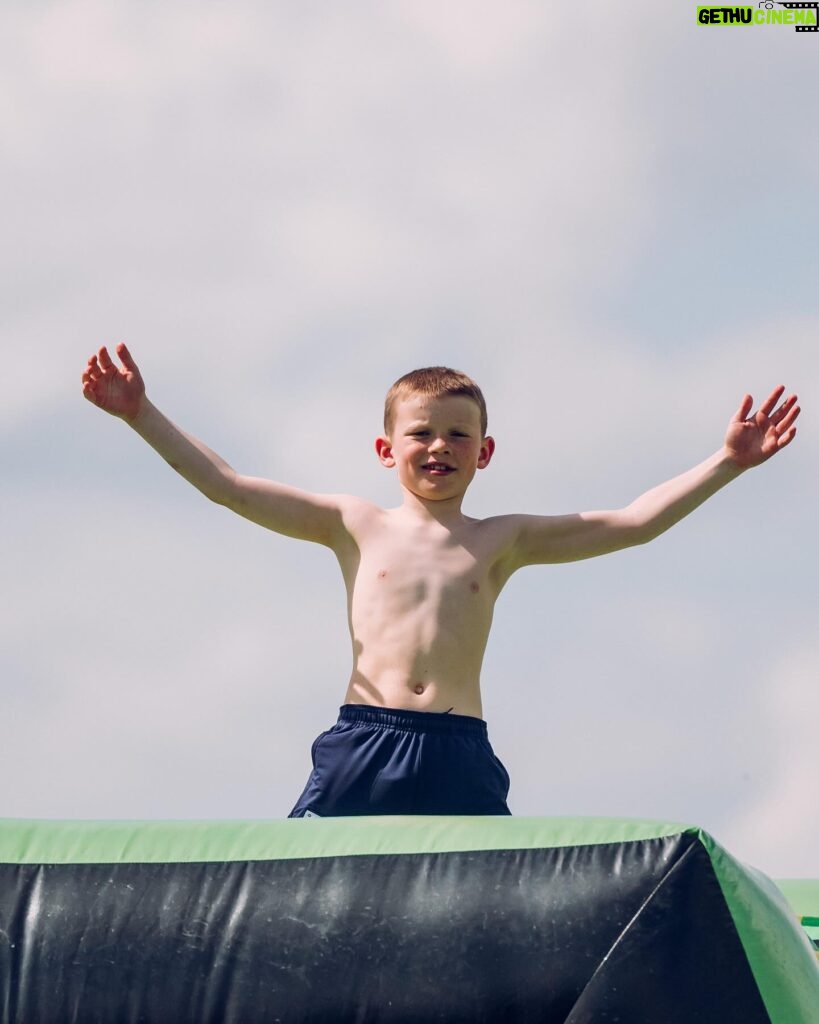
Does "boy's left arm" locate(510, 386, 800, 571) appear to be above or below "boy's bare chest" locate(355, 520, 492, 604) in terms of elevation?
above

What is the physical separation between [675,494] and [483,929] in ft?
7.00

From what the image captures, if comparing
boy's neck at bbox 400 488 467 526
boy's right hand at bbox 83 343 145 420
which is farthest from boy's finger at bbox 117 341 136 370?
boy's neck at bbox 400 488 467 526

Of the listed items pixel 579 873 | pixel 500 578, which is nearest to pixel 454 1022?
pixel 579 873

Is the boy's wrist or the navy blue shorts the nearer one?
the navy blue shorts

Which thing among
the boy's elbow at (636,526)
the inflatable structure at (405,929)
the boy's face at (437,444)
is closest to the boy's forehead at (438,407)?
the boy's face at (437,444)

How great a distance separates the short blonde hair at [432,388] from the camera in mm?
5113

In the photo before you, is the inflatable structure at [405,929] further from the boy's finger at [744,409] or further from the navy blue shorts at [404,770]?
the boy's finger at [744,409]

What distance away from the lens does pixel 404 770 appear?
464 centimetres

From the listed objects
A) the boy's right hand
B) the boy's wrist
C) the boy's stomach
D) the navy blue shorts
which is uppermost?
the boy's right hand

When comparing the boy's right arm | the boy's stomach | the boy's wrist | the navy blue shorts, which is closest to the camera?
the navy blue shorts

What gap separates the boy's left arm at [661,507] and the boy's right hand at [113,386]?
1.28 meters

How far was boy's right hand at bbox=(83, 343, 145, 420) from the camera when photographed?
15.9 ft

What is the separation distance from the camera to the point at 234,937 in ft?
11.0

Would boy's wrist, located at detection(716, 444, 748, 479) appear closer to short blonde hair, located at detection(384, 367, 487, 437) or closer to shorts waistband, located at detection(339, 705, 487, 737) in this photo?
short blonde hair, located at detection(384, 367, 487, 437)
